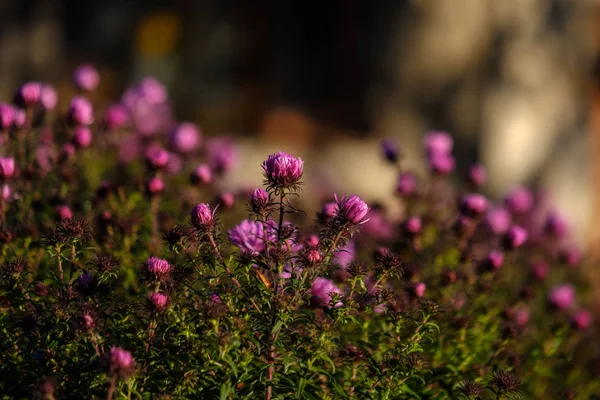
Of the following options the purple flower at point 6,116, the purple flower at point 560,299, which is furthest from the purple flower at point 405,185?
the purple flower at point 6,116

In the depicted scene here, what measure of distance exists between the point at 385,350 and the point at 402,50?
5464mm

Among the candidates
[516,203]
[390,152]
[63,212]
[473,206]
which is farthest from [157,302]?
[516,203]

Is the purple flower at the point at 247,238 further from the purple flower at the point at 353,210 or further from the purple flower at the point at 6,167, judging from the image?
the purple flower at the point at 6,167

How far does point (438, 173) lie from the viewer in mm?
3377

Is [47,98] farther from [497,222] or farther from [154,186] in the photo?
[497,222]

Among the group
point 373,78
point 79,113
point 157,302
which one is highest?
point 373,78

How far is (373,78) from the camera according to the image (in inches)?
303

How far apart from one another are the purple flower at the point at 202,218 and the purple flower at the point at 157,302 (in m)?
0.19

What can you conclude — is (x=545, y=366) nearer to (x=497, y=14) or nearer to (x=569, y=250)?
(x=569, y=250)

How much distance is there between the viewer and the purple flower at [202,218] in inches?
77.8

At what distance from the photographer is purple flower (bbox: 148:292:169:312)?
1.91 m

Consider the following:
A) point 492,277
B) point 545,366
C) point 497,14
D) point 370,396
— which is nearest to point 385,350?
point 370,396

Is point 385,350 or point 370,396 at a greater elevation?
point 385,350

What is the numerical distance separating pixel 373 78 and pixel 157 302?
602 centimetres
